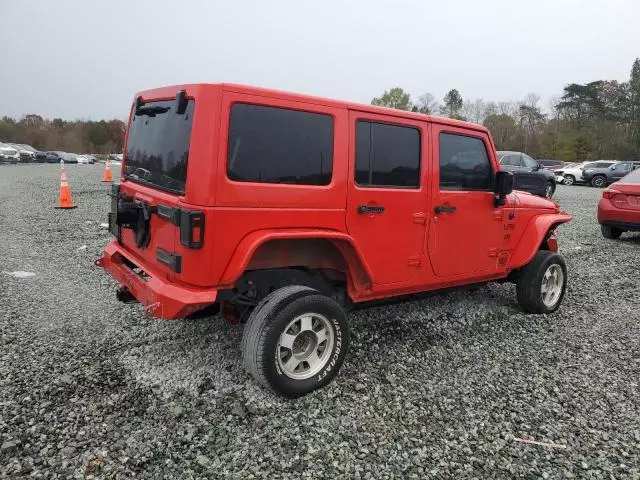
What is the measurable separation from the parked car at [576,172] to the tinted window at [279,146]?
2756 centimetres

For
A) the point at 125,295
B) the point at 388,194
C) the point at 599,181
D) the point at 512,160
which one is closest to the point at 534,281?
the point at 388,194

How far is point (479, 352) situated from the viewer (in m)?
3.88

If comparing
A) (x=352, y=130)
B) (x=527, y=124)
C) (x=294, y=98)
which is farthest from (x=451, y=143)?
(x=527, y=124)

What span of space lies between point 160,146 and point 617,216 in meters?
8.71

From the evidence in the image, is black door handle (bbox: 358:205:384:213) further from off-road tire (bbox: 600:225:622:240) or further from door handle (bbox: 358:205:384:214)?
off-road tire (bbox: 600:225:622:240)

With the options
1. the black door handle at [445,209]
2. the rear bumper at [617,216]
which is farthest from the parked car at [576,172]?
the black door handle at [445,209]

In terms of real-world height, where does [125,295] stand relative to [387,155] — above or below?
below

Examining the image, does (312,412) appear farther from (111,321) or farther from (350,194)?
(111,321)

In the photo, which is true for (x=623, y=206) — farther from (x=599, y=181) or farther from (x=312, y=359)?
(x=599, y=181)

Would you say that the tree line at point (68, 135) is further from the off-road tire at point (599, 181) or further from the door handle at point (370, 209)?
the door handle at point (370, 209)

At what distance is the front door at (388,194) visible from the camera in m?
3.30

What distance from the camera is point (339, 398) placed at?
3102mm

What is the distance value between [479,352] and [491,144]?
75.7 inches

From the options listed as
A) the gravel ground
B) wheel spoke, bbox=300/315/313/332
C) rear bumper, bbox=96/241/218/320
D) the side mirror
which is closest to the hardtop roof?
the side mirror
